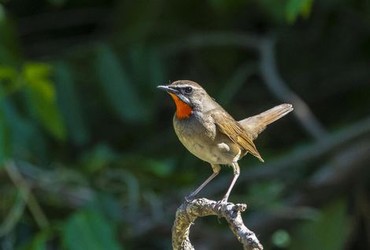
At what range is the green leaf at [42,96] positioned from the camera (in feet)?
20.1

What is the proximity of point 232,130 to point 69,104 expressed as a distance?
241 centimetres

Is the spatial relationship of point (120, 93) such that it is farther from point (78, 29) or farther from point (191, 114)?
point (191, 114)

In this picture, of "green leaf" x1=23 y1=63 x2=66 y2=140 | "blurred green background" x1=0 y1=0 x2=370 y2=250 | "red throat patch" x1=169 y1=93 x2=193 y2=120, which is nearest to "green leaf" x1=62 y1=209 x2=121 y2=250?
"blurred green background" x1=0 y1=0 x2=370 y2=250

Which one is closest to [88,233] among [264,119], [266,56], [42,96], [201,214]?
[42,96]

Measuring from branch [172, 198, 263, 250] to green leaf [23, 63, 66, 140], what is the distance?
2.18m

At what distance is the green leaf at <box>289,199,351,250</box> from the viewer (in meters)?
6.95

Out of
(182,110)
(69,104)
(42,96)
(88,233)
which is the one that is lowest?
(88,233)

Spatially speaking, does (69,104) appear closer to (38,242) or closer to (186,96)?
(38,242)

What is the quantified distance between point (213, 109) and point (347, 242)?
2.54 meters

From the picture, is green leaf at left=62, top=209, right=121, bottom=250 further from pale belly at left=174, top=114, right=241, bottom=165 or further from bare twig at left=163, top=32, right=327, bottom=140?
bare twig at left=163, top=32, right=327, bottom=140

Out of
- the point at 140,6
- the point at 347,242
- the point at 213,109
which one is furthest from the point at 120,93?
the point at 213,109

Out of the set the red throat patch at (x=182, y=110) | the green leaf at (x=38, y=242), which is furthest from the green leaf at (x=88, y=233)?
the red throat patch at (x=182, y=110)

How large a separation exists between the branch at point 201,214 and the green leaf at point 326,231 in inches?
115

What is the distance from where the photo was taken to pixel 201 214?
13.2 ft
